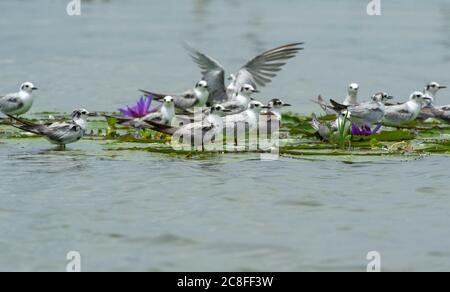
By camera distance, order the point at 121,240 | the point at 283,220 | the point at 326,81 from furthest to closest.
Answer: the point at 326,81 → the point at 283,220 → the point at 121,240

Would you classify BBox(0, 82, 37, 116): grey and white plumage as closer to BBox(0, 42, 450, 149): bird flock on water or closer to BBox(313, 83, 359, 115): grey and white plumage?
BBox(0, 42, 450, 149): bird flock on water

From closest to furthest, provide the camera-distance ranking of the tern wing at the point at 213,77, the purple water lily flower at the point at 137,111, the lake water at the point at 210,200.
Answer: the lake water at the point at 210,200 < the purple water lily flower at the point at 137,111 < the tern wing at the point at 213,77

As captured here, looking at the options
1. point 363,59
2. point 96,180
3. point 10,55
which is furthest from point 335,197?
point 10,55

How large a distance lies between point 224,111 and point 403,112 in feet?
7.85

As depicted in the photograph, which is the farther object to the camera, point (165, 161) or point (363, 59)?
point (363, 59)

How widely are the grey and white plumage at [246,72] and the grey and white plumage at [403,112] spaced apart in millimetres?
2466

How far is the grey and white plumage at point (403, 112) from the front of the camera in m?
14.4

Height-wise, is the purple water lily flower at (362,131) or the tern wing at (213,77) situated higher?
the tern wing at (213,77)

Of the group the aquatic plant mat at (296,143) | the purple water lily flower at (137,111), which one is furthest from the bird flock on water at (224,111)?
the aquatic plant mat at (296,143)

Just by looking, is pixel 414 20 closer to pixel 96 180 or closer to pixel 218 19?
pixel 218 19

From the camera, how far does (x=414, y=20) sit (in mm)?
26844

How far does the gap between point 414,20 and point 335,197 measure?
17506 millimetres

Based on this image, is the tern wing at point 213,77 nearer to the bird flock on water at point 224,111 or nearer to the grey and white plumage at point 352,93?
the bird flock on water at point 224,111

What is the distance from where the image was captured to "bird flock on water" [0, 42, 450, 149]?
13.0 m
